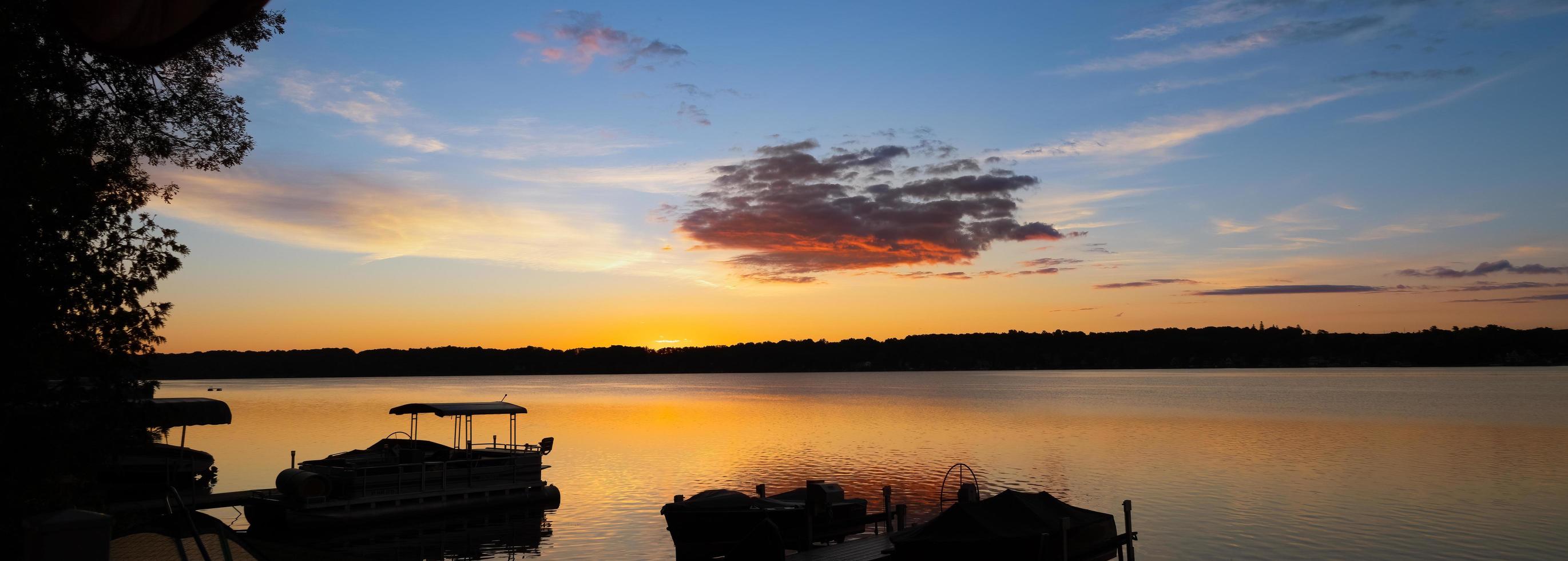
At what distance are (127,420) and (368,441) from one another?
192ft

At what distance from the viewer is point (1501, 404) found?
9919 centimetres

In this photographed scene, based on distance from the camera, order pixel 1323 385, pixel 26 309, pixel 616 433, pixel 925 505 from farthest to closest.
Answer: pixel 1323 385, pixel 616 433, pixel 925 505, pixel 26 309

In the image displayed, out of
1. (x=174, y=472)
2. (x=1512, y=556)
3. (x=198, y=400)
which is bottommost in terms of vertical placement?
(x=1512, y=556)

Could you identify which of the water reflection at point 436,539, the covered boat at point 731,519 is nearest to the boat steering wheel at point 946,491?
the covered boat at point 731,519

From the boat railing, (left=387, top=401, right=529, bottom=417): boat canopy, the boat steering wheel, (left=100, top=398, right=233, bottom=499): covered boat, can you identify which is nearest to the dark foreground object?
the boat railing

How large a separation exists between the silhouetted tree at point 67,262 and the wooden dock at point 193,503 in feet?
47.9

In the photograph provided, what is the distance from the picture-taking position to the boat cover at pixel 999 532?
1933 centimetres

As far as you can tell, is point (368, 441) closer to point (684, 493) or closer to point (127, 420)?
point (684, 493)

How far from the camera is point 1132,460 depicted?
5241 cm

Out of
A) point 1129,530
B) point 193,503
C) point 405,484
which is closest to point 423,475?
point 405,484

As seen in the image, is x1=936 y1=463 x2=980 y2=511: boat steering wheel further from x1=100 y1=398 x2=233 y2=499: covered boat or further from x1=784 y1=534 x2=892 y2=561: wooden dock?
x1=100 y1=398 x2=233 y2=499: covered boat

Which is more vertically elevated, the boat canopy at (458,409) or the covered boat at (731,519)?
the boat canopy at (458,409)

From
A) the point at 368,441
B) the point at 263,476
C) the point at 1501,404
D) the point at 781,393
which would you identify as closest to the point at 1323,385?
the point at 1501,404

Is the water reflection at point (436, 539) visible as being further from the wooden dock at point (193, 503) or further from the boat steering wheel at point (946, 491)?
the boat steering wheel at point (946, 491)
